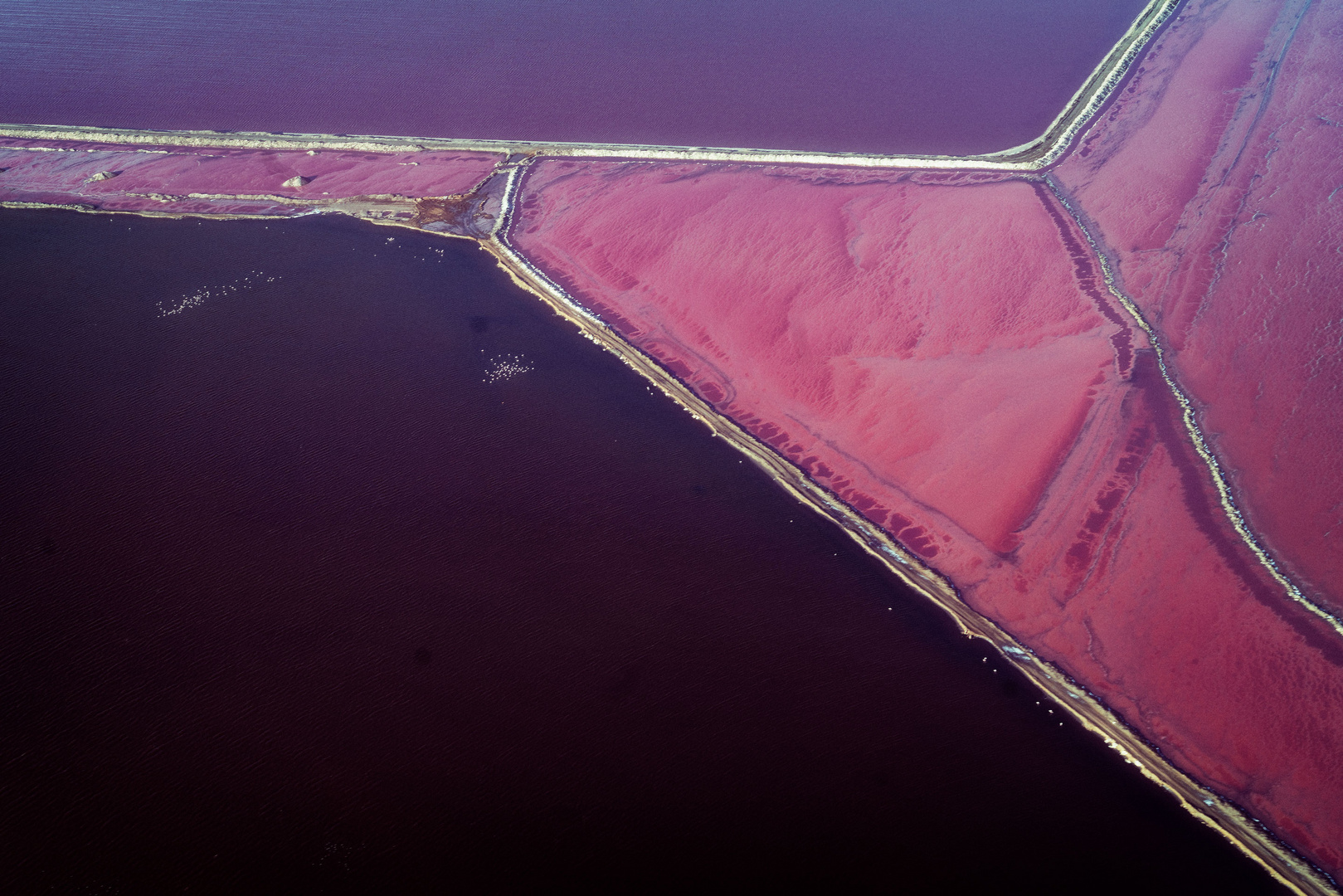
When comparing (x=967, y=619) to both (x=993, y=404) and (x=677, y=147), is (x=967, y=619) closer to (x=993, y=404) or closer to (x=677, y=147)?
(x=993, y=404)

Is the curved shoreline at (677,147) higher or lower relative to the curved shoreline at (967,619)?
higher

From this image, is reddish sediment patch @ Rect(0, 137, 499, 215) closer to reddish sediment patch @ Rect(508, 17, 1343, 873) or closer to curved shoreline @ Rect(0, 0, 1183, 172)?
curved shoreline @ Rect(0, 0, 1183, 172)

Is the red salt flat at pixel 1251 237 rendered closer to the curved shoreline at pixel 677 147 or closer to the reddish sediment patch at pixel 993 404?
the reddish sediment patch at pixel 993 404

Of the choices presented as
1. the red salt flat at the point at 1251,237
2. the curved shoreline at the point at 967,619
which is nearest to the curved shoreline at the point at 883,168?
the curved shoreline at the point at 967,619

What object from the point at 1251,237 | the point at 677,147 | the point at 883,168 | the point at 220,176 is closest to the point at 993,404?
the point at 1251,237

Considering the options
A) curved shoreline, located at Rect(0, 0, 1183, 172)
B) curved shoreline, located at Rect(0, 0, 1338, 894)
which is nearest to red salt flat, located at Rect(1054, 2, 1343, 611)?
curved shoreline, located at Rect(0, 0, 1338, 894)

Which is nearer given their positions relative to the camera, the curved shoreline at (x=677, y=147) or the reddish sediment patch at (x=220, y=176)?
the reddish sediment patch at (x=220, y=176)
